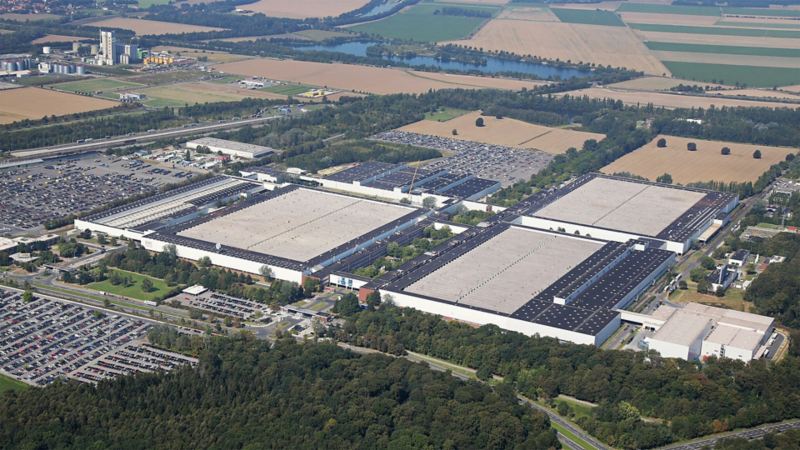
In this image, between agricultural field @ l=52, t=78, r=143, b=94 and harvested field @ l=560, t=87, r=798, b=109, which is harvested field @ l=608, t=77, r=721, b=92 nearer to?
harvested field @ l=560, t=87, r=798, b=109

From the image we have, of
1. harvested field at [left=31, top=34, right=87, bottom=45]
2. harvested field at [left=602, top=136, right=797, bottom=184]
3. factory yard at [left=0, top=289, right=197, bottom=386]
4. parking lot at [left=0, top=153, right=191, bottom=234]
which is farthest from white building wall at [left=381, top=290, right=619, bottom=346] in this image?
harvested field at [left=31, top=34, right=87, bottom=45]

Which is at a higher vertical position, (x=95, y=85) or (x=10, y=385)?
(x=95, y=85)

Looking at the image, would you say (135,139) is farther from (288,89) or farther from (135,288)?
(135,288)

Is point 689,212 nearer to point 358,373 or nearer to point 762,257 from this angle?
point 762,257

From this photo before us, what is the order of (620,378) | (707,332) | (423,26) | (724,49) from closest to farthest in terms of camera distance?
(620,378), (707,332), (724,49), (423,26)

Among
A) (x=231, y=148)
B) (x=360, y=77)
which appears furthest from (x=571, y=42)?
(x=231, y=148)
